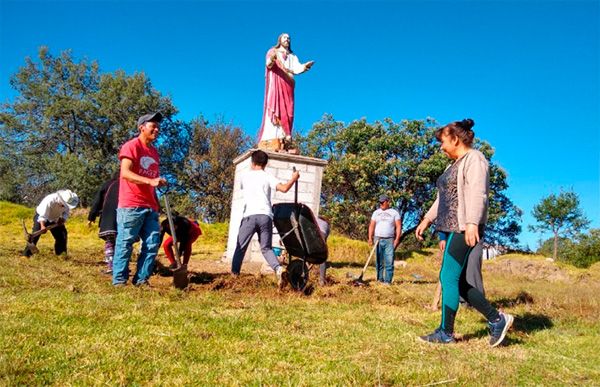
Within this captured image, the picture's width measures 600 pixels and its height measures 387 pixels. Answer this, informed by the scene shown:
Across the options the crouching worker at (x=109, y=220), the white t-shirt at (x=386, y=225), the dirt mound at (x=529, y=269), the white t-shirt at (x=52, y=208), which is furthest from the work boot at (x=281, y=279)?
the dirt mound at (x=529, y=269)

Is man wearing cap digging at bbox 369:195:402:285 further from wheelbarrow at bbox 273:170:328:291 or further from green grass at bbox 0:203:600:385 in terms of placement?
wheelbarrow at bbox 273:170:328:291

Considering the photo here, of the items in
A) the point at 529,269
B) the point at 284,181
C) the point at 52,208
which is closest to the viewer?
the point at 52,208

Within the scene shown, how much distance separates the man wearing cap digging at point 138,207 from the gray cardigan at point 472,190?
291cm

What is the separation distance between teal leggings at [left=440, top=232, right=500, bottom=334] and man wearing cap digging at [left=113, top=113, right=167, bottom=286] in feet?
9.49

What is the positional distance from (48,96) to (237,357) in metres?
31.5

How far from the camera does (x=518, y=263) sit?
52.9 feet

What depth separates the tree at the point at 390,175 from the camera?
23.8 metres

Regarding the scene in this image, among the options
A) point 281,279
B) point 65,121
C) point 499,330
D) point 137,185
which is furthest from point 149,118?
point 65,121

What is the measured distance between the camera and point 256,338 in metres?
3.04

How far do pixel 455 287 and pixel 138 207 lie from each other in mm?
3310

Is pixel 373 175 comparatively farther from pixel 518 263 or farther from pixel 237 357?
pixel 237 357

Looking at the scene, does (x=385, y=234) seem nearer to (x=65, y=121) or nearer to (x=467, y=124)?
(x=467, y=124)

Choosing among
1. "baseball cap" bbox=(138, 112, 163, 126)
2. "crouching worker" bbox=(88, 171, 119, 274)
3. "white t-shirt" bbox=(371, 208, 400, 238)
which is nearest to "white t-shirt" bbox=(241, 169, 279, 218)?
"baseball cap" bbox=(138, 112, 163, 126)

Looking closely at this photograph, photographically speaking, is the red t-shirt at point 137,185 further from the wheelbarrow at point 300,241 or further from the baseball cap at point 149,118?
the wheelbarrow at point 300,241
